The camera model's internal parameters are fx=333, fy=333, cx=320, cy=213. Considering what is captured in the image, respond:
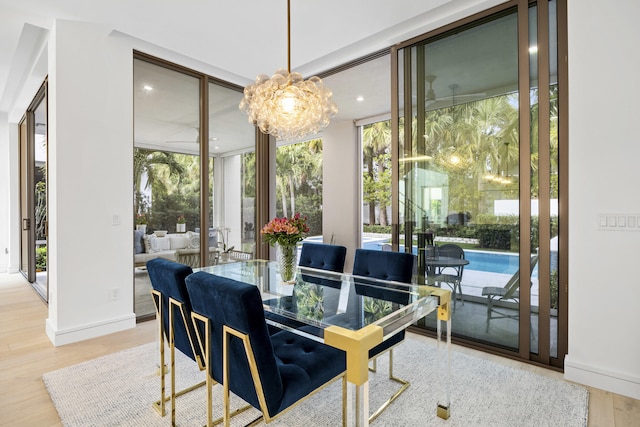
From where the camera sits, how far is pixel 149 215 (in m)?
3.61

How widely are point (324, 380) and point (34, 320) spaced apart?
370 centimetres

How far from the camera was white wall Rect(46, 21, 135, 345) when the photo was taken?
2.94m

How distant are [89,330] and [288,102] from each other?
2739 mm

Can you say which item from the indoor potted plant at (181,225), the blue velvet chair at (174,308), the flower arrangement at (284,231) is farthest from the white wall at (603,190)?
the indoor potted plant at (181,225)

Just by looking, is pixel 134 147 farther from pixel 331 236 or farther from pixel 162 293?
pixel 331 236

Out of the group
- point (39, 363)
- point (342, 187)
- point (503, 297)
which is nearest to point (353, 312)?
point (503, 297)

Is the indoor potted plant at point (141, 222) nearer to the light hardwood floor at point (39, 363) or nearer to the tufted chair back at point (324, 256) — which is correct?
the light hardwood floor at point (39, 363)

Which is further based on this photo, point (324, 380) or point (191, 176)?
point (191, 176)

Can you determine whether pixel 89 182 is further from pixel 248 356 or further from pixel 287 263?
pixel 248 356

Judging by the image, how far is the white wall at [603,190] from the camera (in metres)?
2.11

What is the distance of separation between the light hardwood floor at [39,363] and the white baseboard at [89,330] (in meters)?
0.07

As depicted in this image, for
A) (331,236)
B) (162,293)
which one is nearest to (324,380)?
(162,293)

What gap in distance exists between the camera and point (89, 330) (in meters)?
3.06

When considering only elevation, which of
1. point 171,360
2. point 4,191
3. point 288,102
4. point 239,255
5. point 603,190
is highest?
point 288,102
